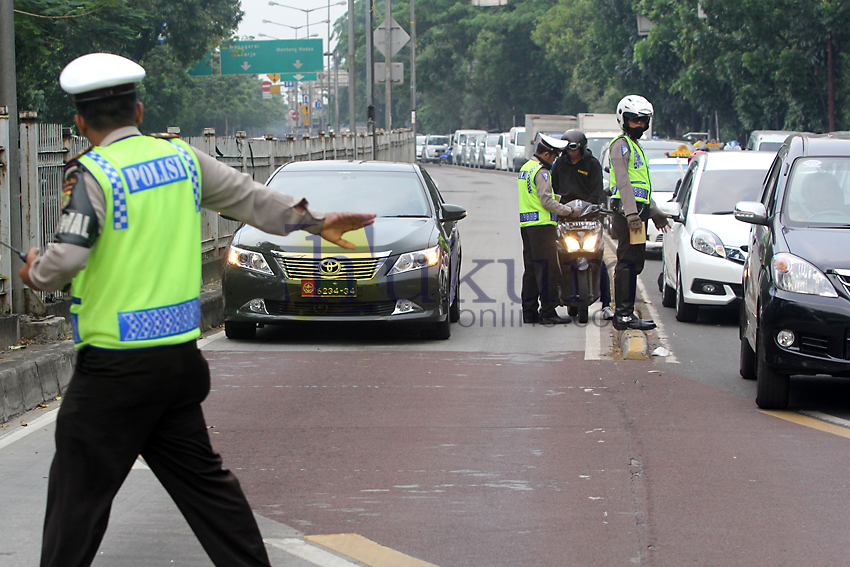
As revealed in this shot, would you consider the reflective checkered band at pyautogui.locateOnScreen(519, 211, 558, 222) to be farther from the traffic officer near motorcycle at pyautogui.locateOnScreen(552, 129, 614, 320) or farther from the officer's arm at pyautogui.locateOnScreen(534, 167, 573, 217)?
the traffic officer near motorcycle at pyautogui.locateOnScreen(552, 129, 614, 320)

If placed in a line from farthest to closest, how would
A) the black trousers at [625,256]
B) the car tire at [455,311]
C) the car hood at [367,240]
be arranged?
1. the car tire at [455,311]
2. the black trousers at [625,256]
3. the car hood at [367,240]

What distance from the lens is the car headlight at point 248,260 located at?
388 inches

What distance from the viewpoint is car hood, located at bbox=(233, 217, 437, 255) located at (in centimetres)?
977

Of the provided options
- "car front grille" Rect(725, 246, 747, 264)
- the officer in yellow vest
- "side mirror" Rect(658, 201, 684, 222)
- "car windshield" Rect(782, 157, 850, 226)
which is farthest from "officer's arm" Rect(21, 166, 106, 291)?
"car front grille" Rect(725, 246, 747, 264)

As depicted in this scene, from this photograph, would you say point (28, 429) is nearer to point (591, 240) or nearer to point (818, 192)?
point (818, 192)

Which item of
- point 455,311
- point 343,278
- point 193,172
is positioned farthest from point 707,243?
point 193,172

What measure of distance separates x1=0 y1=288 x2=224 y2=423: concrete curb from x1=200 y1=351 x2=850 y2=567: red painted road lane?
106 cm

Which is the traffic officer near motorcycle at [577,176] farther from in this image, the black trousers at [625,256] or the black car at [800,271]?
the black car at [800,271]

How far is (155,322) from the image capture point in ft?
11.6

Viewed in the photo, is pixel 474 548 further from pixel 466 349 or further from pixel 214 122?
pixel 214 122

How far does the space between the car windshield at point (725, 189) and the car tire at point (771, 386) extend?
479 cm

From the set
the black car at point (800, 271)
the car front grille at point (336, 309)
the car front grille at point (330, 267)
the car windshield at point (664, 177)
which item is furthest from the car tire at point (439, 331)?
the car windshield at point (664, 177)

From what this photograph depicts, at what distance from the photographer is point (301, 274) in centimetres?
973

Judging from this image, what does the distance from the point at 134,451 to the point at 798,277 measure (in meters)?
4.57
